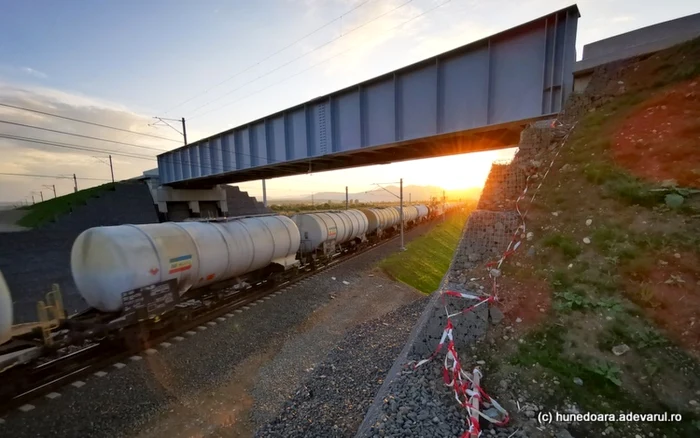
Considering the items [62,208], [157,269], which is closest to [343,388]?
[157,269]

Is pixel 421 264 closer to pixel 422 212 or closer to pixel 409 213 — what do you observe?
pixel 409 213

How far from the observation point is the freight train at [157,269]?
25.5 feet

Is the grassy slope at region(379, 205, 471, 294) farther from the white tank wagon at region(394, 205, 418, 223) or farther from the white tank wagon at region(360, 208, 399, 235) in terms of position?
the white tank wagon at region(394, 205, 418, 223)

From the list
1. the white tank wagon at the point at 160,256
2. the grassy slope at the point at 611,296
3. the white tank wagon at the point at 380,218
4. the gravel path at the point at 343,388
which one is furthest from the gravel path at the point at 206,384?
the white tank wagon at the point at 380,218

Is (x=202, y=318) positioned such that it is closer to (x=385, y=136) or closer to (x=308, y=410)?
(x=308, y=410)

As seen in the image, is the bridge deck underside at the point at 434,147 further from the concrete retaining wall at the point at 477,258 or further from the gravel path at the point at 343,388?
the gravel path at the point at 343,388

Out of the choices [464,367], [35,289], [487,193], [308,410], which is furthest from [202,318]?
[35,289]

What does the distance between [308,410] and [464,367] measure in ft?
10.4

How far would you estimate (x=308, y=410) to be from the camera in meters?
5.84

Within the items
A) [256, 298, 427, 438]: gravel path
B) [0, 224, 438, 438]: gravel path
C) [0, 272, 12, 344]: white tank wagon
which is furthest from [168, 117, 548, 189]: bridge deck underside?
[0, 272, 12, 344]: white tank wagon

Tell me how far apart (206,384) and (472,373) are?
19.6 feet

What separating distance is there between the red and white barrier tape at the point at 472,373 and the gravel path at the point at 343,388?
67.7 inches

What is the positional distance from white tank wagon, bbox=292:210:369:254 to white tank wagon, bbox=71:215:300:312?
5007mm

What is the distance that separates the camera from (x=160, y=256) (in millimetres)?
8758
